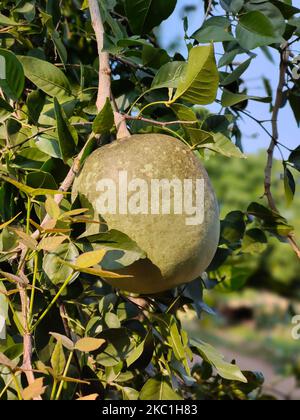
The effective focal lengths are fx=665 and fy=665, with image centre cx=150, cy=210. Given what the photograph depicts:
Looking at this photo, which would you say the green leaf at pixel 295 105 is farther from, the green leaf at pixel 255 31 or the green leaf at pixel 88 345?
the green leaf at pixel 88 345

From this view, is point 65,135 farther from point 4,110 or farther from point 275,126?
point 275,126

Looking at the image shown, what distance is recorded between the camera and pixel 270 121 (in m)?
0.98

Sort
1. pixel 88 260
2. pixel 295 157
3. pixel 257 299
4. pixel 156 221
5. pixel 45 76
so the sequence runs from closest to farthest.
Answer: pixel 88 260 → pixel 156 221 → pixel 45 76 → pixel 295 157 → pixel 257 299

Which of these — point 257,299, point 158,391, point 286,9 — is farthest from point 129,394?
point 257,299

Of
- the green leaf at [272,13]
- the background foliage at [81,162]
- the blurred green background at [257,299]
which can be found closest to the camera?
the background foliage at [81,162]

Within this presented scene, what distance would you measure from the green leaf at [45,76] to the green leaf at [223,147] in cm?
18

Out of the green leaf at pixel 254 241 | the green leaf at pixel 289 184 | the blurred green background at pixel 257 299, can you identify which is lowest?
the blurred green background at pixel 257 299

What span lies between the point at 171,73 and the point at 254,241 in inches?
14.9

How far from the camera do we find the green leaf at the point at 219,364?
708mm

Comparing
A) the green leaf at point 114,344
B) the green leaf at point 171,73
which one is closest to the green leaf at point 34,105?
the green leaf at point 171,73

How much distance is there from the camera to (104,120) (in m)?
0.64

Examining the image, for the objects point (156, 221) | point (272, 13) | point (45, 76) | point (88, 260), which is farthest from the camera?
point (272, 13)

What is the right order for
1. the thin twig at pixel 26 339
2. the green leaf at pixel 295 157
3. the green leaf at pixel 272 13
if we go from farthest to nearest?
the green leaf at pixel 295 157 → the green leaf at pixel 272 13 → the thin twig at pixel 26 339

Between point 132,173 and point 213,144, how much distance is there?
0.12 metres
